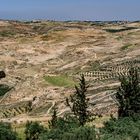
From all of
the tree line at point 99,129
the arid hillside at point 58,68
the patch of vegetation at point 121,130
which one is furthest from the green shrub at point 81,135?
the arid hillside at point 58,68

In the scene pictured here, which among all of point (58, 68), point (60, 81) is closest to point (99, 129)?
point (60, 81)

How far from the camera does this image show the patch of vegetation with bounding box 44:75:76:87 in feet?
345

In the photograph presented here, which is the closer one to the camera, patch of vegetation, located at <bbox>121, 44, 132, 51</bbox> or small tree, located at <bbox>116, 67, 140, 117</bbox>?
small tree, located at <bbox>116, 67, 140, 117</bbox>

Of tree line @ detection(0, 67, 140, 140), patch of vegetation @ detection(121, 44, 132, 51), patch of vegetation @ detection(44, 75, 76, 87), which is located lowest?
patch of vegetation @ detection(44, 75, 76, 87)

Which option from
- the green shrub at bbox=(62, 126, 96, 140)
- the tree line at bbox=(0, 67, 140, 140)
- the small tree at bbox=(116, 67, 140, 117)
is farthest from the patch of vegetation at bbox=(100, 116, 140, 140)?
the small tree at bbox=(116, 67, 140, 117)

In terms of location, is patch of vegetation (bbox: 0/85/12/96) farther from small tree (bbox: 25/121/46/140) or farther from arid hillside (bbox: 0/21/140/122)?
small tree (bbox: 25/121/46/140)

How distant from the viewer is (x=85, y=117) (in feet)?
201

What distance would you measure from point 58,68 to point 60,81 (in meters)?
19.4

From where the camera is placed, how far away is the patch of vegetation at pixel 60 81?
10512cm

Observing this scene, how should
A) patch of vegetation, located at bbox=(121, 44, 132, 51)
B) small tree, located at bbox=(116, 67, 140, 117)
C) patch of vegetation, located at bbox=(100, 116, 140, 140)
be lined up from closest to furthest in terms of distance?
patch of vegetation, located at bbox=(100, 116, 140, 140), small tree, located at bbox=(116, 67, 140, 117), patch of vegetation, located at bbox=(121, 44, 132, 51)

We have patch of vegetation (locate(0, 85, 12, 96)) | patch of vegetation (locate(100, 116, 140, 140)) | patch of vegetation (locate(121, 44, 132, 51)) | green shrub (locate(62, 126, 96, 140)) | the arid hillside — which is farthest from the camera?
patch of vegetation (locate(121, 44, 132, 51))

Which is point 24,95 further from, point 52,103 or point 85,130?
point 85,130

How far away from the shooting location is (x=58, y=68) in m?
127

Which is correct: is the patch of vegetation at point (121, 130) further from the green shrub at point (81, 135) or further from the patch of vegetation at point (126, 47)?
the patch of vegetation at point (126, 47)
